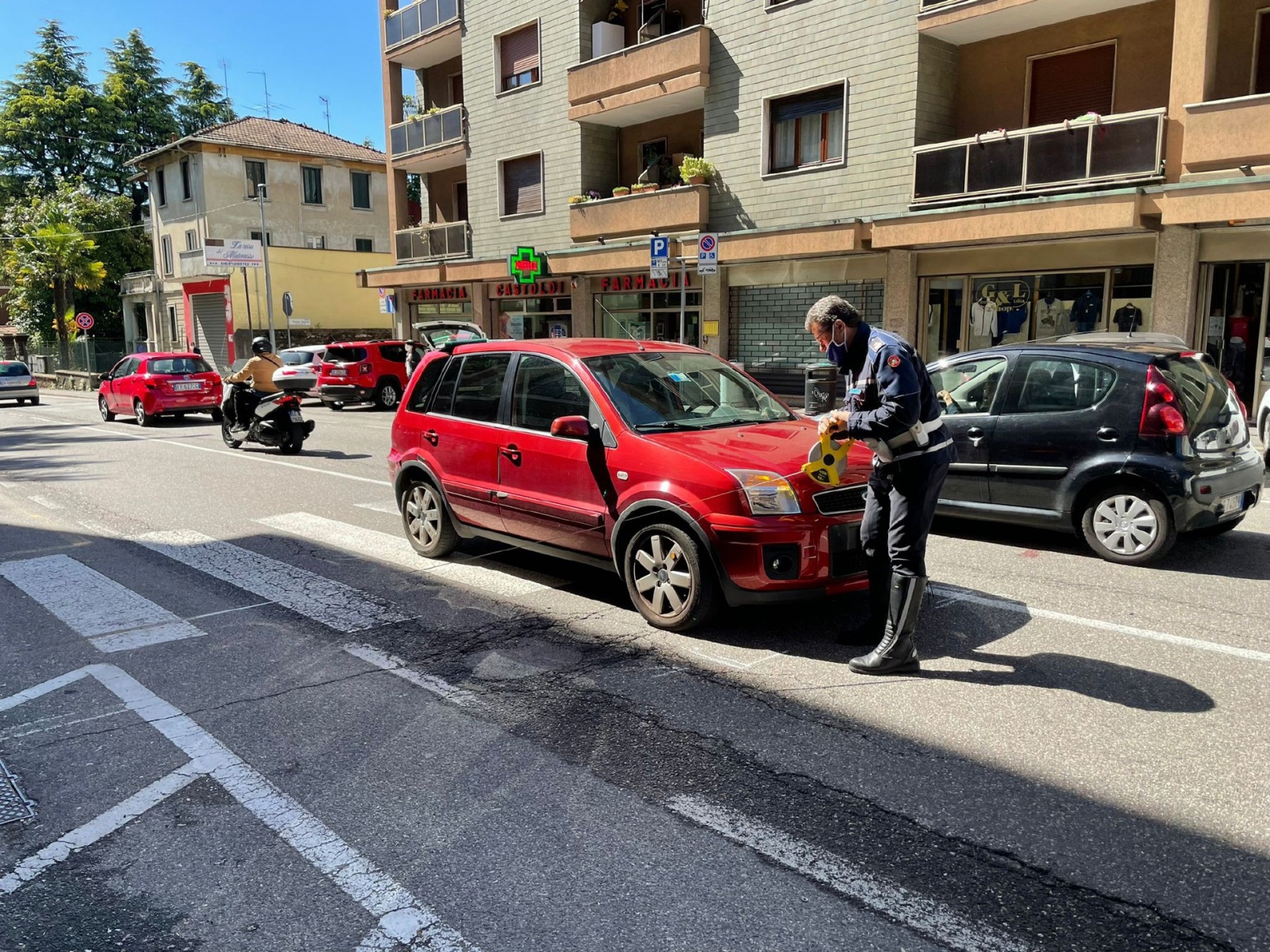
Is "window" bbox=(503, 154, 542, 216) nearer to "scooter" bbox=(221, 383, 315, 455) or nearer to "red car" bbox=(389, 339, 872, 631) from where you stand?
"scooter" bbox=(221, 383, 315, 455)

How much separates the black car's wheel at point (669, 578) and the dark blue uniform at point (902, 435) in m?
1.05

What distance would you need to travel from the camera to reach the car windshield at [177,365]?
771 inches

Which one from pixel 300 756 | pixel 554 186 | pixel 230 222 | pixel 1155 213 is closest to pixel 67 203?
pixel 230 222

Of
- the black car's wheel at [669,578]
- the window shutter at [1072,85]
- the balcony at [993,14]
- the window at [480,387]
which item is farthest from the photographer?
the window shutter at [1072,85]

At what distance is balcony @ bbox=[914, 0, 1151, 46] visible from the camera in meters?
14.8

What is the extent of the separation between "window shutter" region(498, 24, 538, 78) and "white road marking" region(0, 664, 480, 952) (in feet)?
78.3

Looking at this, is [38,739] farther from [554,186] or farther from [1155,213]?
[554,186]

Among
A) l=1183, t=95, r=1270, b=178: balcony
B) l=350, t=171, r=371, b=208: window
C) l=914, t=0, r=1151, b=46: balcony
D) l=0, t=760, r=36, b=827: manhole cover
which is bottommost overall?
l=0, t=760, r=36, b=827: manhole cover

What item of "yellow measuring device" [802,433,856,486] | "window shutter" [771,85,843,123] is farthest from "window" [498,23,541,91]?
"yellow measuring device" [802,433,856,486]

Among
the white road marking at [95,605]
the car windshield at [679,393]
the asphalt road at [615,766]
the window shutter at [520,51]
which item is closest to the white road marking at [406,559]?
the asphalt road at [615,766]

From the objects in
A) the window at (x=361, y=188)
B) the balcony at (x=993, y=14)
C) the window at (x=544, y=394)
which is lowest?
the window at (x=544, y=394)

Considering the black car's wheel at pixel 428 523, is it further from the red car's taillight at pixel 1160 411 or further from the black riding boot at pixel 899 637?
the red car's taillight at pixel 1160 411

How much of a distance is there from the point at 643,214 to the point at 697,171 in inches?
72.7

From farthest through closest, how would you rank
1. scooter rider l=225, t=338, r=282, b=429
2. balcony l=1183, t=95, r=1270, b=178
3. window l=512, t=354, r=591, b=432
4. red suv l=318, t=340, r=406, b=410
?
red suv l=318, t=340, r=406, b=410 → scooter rider l=225, t=338, r=282, b=429 → balcony l=1183, t=95, r=1270, b=178 → window l=512, t=354, r=591, b=432
